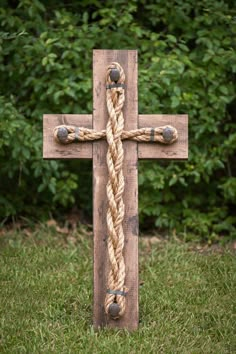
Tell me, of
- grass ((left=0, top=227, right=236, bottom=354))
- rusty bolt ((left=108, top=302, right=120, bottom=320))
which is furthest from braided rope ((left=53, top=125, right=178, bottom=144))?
grass ((left=0, top=227, right=236, bottom=354))

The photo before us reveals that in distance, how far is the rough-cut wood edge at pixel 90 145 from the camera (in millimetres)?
3041

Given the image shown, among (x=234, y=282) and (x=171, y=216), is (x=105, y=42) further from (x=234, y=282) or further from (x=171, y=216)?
(x=234, y=282)

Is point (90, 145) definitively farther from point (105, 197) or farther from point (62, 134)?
point (105, 197)

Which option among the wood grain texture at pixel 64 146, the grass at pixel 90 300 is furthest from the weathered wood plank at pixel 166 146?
the grass at pixel 90 300

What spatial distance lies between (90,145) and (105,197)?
25 cm

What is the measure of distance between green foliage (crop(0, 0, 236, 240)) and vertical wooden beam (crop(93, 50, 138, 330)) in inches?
63.6

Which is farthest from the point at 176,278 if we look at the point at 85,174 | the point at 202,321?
the point at 85,174

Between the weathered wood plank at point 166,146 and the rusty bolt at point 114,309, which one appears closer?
the rusty bolt at point 114,309

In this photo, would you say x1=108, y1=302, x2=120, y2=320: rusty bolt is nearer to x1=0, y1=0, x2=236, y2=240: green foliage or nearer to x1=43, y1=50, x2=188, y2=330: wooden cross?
x1=43, y1=50, x2=188, y2=330: wooden cross

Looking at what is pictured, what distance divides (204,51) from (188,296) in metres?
2.28

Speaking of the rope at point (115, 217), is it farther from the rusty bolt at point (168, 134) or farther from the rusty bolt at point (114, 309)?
the rusty bolt at point (168, 134)

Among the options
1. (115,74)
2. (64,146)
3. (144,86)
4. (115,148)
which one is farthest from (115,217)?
(144,86)

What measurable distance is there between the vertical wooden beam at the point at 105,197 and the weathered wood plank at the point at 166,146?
0.14ft

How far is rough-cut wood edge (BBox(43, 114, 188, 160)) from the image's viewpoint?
120 inches
